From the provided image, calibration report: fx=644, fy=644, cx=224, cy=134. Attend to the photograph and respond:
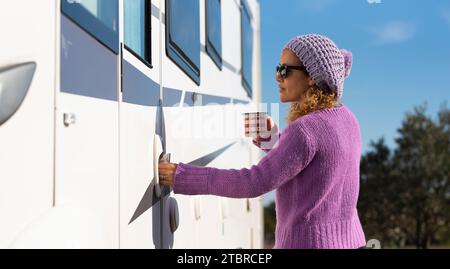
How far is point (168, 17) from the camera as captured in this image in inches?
87.5

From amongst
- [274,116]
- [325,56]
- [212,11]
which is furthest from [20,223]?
[212,11]

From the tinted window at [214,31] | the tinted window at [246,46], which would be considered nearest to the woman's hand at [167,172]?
the tinted window at [214,31]

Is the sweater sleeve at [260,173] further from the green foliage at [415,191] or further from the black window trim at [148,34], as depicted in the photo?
the green foliage at [415,191]

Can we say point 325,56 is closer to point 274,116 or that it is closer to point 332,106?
point 332,106

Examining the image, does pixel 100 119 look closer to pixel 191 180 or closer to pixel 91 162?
pixel 91 162

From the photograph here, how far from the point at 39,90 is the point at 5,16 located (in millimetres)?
156

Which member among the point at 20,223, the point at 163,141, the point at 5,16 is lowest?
the point at 20,223

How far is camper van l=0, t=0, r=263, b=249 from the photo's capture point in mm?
1216

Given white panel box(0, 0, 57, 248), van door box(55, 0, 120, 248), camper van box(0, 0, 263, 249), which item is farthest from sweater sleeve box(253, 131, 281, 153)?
white panel box(0, 0, 57, 248)

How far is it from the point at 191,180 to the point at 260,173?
0.70 ft

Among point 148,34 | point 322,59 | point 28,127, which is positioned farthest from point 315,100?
point 28,127

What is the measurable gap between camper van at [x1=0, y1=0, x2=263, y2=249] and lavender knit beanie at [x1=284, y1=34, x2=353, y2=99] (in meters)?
0.47

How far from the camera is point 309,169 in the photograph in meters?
1.96
